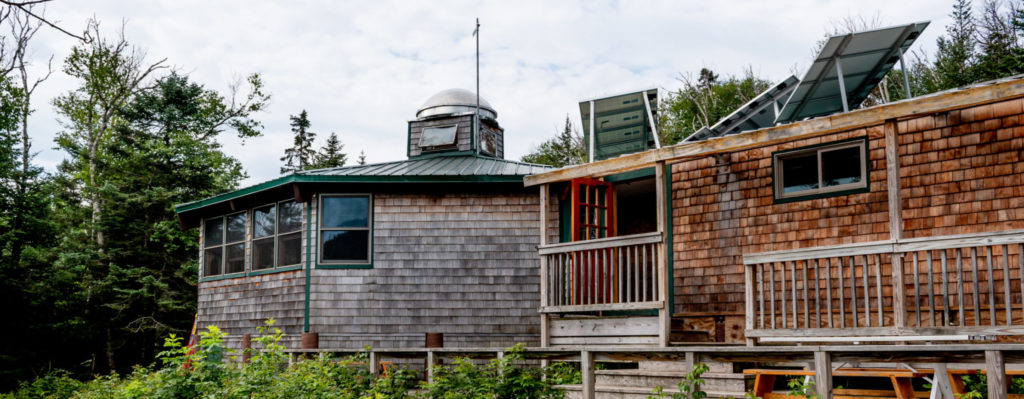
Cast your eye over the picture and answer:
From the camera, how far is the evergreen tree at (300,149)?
36688 millimetres

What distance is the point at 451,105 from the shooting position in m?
16.1

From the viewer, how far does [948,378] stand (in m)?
6.88

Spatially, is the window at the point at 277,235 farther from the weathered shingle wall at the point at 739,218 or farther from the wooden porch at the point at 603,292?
the weathered shingle wall at the point at 739,218

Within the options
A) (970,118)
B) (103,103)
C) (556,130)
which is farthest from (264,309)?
(556,130)

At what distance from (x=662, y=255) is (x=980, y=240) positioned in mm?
2961

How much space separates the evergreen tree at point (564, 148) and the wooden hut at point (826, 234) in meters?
23.1

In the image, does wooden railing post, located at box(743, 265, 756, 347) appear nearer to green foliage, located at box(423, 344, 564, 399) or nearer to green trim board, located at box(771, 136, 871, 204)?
green trim board, located at box(771, 136, 871, 204)

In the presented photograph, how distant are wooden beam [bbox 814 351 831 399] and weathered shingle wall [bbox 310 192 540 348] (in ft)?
20.8

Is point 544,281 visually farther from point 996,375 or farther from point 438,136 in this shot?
point 438,136

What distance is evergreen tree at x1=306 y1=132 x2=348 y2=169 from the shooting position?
3575 cm

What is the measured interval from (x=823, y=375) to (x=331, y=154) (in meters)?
32.1

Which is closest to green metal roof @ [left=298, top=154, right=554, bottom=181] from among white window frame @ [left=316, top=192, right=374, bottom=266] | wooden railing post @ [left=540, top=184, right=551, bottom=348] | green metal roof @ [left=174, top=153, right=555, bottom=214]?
green metal roof @ [left=174, top=153, right=555, bottom=214]

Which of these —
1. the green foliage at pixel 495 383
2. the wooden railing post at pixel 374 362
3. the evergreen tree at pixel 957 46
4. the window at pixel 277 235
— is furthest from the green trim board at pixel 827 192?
the evergreen tree at pixel 957 46

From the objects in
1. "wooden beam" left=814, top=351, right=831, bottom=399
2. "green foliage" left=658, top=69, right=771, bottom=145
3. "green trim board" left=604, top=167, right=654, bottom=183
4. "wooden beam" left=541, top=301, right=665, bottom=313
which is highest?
"green foliage" left=658, top=69, right=771, bottom=145
